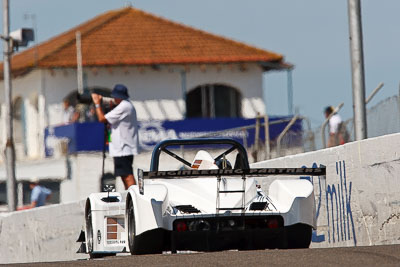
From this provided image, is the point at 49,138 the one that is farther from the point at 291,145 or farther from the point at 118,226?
the point at 118,226

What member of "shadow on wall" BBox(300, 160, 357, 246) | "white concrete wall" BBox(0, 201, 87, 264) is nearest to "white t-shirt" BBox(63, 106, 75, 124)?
"white concrete wall" BBox(0, 201, 87, 264)

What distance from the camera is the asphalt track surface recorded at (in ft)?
30.8

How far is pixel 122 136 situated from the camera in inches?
669

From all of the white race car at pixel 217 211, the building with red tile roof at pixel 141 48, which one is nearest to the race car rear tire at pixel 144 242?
the white race car at pixel 217 211

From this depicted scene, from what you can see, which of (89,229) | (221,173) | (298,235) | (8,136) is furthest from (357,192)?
(8,136)

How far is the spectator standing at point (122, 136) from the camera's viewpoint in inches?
667

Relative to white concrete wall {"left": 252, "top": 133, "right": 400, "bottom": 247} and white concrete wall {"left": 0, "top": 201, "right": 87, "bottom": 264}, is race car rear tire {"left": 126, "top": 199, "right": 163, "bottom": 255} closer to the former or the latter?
white concrete wall {"left": 252, "top": 133, "right": 400, "bottom": 247}

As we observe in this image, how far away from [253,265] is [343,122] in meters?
10.6

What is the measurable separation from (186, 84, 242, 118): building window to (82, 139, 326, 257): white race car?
38.1m

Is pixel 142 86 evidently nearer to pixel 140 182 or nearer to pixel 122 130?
pixel 122 130

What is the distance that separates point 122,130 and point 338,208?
384 centimetres

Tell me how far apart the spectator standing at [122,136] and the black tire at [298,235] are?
18.2 ft

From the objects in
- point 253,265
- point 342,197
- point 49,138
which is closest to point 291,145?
point 342,197

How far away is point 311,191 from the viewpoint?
1174 centimetres
